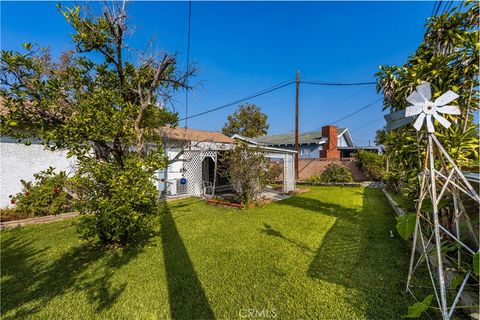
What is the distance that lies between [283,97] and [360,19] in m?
11.3

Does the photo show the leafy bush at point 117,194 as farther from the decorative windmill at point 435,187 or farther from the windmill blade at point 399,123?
the windmill blade at point 399,123

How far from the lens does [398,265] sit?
397 centimetres

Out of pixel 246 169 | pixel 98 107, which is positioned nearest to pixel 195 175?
pixel 246 169

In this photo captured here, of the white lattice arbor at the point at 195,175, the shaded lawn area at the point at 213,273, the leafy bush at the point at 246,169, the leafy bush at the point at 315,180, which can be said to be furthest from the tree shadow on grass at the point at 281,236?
the leafy bush at the point at 315,180

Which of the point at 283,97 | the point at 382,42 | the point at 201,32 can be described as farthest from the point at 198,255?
the point at 283,97

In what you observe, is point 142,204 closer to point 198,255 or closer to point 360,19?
point 198,255

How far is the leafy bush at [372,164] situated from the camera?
17030 millimetres

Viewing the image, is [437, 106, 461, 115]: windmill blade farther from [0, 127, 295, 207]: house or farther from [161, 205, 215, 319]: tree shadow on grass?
[0, 127, 295, 207]: house

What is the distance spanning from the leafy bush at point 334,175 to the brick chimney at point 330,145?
3.09m

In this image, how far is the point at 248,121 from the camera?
3841cm

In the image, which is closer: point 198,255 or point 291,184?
point 198,255

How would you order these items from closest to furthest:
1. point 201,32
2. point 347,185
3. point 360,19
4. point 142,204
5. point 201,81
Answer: point 142,204 < point 201,81 < point 201,32 < point 360,19 < point 347,185

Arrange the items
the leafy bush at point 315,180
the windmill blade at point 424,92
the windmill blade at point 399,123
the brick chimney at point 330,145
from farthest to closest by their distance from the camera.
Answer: the brick chimney at point 330,145
the leafy bush at point 315,180
the windmill blade at point 399,123
the windmill blade at point 424,92

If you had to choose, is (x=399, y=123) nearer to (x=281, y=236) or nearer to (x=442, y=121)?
(x=442, y=121)
